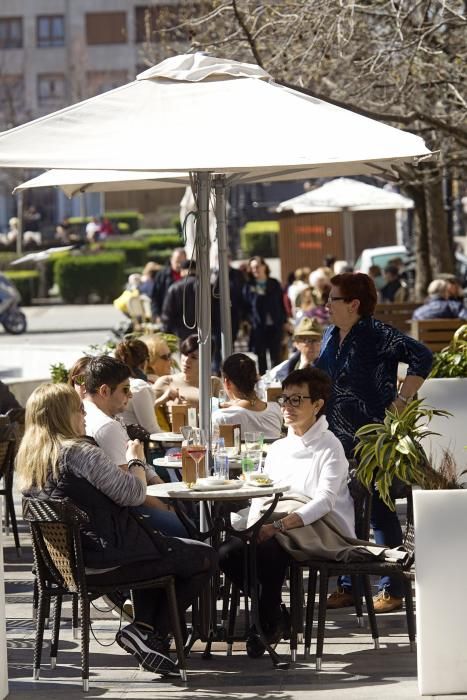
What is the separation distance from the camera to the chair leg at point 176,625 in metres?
6.70

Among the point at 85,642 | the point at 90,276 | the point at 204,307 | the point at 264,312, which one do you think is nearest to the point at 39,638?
the point at 85,642

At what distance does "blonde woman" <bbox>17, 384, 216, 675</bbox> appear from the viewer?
262 inches

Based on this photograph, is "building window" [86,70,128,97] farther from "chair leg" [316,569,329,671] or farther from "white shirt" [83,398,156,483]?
"chair leg" [316,569,329,671]

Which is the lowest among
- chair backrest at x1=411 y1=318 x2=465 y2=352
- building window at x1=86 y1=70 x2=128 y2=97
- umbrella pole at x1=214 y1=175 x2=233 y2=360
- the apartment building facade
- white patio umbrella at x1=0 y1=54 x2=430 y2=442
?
chair backrest at x1=411 y1=318 x2=465 y2=352

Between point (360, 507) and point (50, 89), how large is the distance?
7505 centimetres

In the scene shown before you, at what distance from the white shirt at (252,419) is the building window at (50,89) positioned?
236 ft

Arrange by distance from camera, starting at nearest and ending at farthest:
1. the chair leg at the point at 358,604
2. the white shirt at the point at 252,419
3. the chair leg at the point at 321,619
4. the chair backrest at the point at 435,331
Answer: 1. the chair leg at the point at 321,619
2. the chair leg at the point at 358,604
3. the white shirt at the point at 252,419
4. the chair backrest at the point at 435,331

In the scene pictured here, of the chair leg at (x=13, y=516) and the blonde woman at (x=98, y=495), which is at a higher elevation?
the blonde woman at (x=98, y=495)

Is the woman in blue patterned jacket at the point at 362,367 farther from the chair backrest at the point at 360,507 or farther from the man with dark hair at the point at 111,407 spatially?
the man with dark hair at the point at 111,407

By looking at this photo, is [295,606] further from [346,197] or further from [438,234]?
[346,197]

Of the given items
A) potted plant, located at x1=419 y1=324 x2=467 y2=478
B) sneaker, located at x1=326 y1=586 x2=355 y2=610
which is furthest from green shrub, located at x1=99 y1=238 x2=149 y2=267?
sneaker, located at x1=326 y1=586 x2=355 y2=610

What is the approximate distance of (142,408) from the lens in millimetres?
9727

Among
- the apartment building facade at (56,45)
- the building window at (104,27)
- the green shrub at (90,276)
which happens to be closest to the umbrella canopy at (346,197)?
the green shrub at (90,276)

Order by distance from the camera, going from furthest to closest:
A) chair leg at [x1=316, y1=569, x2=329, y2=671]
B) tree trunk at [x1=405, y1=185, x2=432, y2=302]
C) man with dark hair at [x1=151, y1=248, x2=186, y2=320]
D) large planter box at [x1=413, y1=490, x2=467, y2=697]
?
tree trunk at [x1=405, y1=185, x2=432, y2=302] < man with dark hair at [x1=151, y1=248, x2=186, y2=320] < chair leg at [x1=316, y1=569, x2=329, y2=671] < large planter box at [x1=413, y1=490, x2=467, y2=697]
